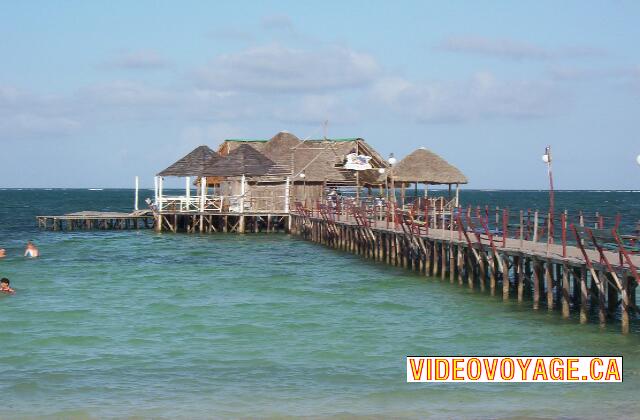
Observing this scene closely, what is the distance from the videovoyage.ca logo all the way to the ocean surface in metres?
0.29

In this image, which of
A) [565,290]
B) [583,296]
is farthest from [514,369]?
[565,290]

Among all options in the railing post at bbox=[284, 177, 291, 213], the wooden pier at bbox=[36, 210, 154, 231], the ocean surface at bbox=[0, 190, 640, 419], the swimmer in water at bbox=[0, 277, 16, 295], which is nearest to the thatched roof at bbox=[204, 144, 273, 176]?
the railing post at bbox=[284, 177, 291, 213]

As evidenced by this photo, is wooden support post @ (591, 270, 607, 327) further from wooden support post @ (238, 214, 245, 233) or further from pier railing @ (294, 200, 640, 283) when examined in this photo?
wooden support post @ (238, 214, 245, 233)

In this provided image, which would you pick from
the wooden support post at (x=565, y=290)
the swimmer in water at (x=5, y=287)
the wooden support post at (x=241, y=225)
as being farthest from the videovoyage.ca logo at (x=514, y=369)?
the wooden support post at (x=241, y=225)

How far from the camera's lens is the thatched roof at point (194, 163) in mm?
51906

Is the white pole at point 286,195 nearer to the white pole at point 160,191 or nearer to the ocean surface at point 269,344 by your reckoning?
the white pole at point 160,191

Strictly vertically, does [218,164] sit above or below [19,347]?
above

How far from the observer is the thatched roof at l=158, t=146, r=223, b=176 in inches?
2044

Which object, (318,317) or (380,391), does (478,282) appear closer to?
(318,317)

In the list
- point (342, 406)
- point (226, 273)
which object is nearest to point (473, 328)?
point (342, 406)

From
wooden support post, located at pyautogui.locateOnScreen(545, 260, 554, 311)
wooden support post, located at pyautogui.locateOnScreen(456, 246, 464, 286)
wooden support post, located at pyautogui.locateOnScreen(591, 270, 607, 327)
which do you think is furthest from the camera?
wooden support post, located at pyautogui.locateOnScreen(456, 246, 464, 286)

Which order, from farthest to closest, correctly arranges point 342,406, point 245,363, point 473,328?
1. point 473,328
2. point 245,363
3. point 342,406

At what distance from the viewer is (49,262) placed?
1416 inches

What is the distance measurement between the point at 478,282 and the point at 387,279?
307 centimetres
